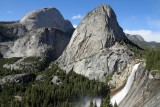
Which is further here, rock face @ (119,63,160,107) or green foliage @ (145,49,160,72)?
green foliage @ (145,49,160,72)

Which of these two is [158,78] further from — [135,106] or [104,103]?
[104,103]

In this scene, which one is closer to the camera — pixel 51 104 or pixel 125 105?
pixel 125 105

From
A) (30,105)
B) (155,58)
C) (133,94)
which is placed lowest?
(30,105)

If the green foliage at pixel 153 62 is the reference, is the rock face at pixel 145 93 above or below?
below

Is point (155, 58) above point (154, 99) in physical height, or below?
above

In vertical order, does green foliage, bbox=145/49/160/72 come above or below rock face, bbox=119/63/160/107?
above

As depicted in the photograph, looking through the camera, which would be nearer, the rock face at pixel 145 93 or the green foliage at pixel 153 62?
the rock face at pixel 145 93

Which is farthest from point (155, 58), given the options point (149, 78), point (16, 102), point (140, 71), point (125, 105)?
point (16, 102)

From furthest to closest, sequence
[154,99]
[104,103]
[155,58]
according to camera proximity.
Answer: [155,58], [104,103], [154,99]
